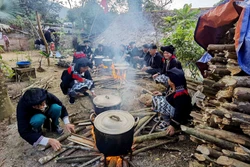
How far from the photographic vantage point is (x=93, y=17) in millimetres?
22734

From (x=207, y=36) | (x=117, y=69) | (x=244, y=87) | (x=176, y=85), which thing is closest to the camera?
(x=244, y=87)

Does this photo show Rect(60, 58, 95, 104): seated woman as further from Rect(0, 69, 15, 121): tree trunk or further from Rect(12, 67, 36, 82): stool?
Rect(12, 67, 36, 82): stool

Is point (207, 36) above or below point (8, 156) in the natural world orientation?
above

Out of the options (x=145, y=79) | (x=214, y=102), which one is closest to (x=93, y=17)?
(x=145, y=79)

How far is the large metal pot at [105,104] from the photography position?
3505mm

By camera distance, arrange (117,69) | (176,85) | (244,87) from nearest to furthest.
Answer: (244,87), (176,85), (117,69)

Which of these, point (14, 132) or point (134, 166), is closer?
point (134, 166)

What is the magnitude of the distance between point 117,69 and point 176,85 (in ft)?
14.9

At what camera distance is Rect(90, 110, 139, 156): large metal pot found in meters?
2.46

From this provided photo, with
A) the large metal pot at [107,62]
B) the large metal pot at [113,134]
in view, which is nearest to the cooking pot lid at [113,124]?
the large metal pot at [113,134]

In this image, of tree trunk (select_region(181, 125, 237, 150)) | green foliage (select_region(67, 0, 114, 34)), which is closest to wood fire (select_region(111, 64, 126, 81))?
tree trunk (select_region(181, 125, 237, 150))

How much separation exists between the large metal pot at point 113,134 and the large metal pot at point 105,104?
778 mm

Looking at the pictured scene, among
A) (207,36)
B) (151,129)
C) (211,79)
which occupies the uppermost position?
(207,36)

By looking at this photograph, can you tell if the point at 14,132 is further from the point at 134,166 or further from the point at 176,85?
the point at 176,85
